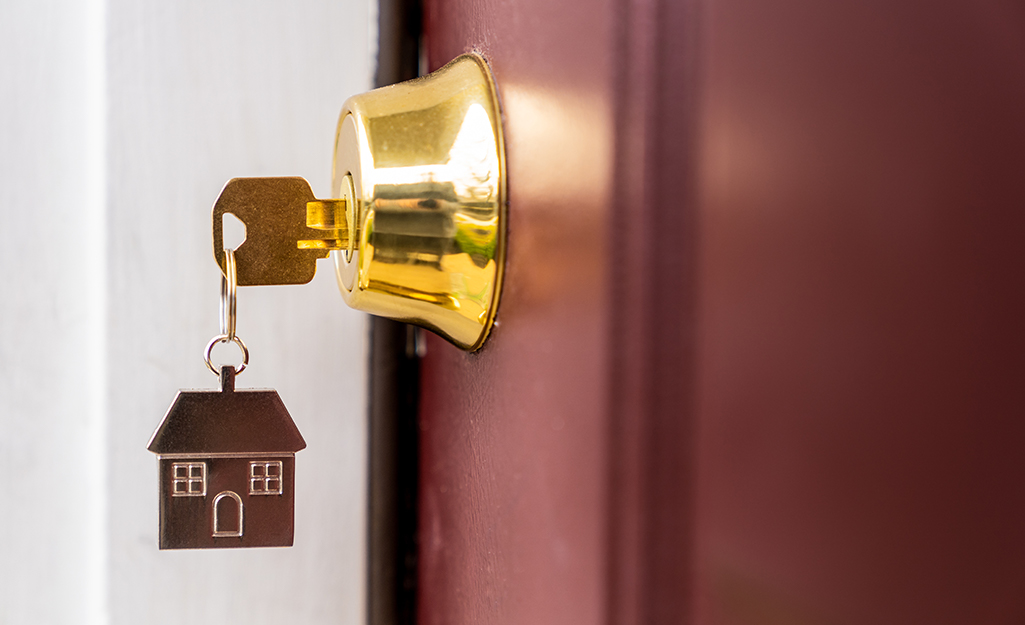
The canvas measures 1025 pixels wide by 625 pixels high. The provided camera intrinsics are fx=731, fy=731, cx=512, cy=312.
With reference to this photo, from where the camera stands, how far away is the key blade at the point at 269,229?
300mm

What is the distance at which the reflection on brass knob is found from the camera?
10.8 inches

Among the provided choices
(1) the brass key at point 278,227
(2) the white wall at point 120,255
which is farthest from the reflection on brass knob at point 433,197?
Answer: (2) the white wall at point 120,255

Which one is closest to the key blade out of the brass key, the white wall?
the brass key

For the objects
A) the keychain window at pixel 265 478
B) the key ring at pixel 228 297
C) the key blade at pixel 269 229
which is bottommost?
the keychain window at pixel 265 478

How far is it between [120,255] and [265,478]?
0.57 feet

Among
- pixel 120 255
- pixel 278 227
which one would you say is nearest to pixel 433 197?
pixel 278 227

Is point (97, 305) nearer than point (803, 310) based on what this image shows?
No

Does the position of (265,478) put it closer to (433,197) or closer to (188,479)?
(188,479)

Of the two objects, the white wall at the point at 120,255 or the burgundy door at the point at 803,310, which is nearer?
the burgundy door at the point at 803,310

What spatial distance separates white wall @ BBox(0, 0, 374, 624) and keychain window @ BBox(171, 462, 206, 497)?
11 centimetres

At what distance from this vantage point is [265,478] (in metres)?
0.31

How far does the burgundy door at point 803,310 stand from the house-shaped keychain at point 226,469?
157mm

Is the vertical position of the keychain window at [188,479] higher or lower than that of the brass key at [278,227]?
lower

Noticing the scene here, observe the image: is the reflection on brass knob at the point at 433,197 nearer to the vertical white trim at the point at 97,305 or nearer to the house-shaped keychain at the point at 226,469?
the house-shaped keychain at the point at 226,469
